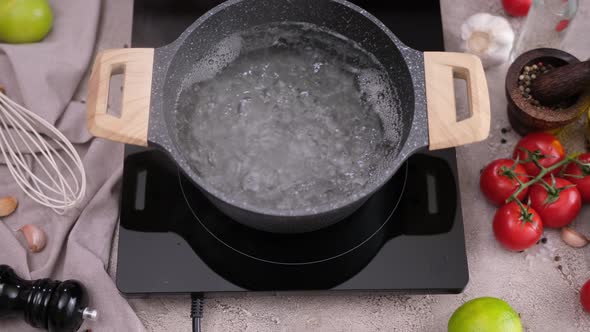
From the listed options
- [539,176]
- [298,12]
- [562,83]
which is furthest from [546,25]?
[298,12]

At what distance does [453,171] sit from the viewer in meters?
1.17

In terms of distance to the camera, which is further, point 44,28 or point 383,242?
point 44,28

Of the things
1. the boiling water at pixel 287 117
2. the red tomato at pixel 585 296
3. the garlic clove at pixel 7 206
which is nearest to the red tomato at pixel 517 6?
the boiling water at pixel 287 117

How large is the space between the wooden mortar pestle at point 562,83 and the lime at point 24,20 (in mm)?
795

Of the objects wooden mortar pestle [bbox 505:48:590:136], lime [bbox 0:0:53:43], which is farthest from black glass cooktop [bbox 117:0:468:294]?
lime [bbox 0:0:53:43]

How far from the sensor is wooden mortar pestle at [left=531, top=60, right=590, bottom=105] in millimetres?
1105

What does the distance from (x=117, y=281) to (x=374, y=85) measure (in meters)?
0.47

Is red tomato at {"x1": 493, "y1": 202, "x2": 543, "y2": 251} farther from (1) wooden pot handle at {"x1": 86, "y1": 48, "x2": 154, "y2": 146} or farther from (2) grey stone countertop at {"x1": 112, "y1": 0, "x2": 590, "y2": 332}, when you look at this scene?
(1) wooden pot handle at {"x1": 86, "y1": 48, "x2": 154, "y2": 146}

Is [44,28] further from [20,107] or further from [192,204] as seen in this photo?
[192,204]

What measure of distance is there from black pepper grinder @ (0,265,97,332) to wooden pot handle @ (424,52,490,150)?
553 mm

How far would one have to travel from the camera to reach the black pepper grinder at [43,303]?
1.07m

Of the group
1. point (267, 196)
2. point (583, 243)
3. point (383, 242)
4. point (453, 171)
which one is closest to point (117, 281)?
point (267, 196)

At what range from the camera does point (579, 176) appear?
1162 millimetres

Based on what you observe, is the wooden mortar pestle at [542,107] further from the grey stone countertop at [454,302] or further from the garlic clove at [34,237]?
the garlic clove at [34,237]
